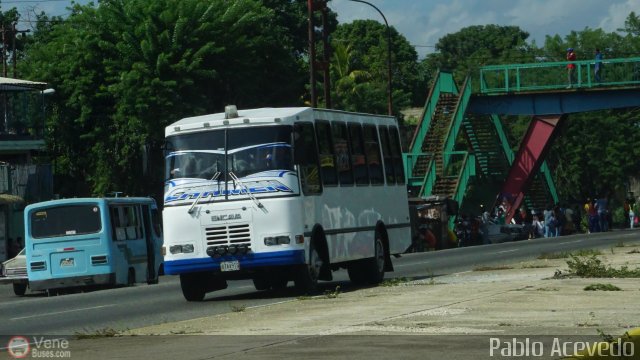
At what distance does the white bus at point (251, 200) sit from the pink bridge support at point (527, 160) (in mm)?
38505

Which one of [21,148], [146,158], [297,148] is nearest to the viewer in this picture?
[297,148]

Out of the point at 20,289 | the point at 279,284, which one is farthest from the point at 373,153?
the point at 20,289

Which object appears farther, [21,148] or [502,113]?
[502,113]

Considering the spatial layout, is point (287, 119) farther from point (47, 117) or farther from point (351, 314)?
point (47, 117)

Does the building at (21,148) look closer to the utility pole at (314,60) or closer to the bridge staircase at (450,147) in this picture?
the utility pole at (314,60)

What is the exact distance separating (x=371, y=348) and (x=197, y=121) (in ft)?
34.0

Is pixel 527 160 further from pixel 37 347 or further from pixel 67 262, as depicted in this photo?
pixel 37 347

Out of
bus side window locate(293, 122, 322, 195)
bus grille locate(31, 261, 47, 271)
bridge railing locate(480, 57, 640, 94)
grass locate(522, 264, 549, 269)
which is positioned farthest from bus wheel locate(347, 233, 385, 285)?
bridge railing locate(480, 57, 640, 94)

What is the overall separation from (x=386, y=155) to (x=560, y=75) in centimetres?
3423

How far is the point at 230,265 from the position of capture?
21281 mm

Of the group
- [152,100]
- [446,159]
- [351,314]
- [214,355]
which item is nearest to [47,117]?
[152,100]

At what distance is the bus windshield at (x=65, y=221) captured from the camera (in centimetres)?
3102

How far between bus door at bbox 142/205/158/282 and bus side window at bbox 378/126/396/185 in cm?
952

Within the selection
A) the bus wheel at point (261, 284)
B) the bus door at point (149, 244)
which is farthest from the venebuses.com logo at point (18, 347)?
the bus door at point (149, 244)
